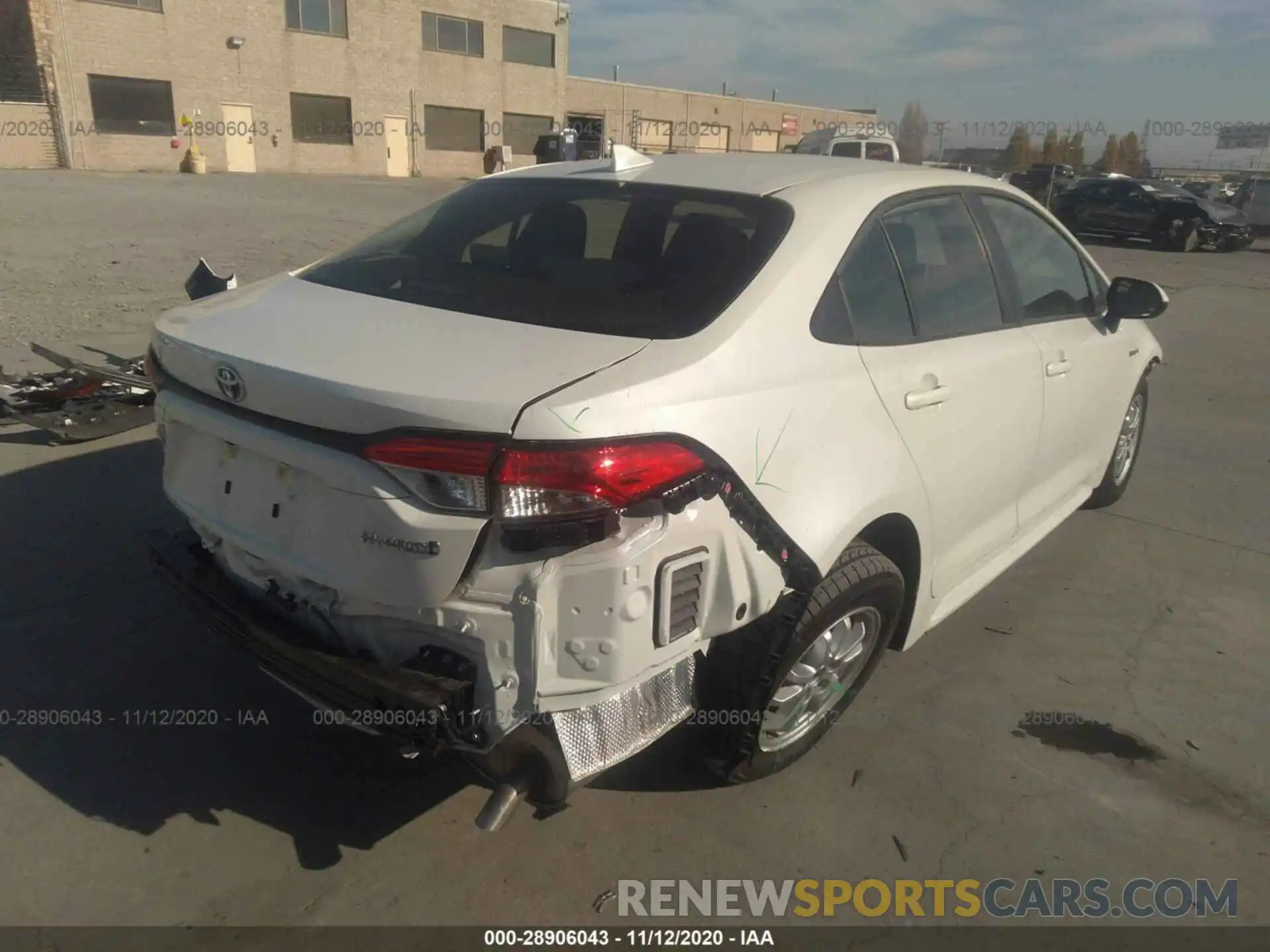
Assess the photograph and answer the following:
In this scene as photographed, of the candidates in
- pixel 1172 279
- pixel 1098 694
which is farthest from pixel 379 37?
pixel 1098 694

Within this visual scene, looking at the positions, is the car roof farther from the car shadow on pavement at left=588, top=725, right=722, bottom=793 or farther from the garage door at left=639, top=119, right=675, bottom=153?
the garage door at left=639, top=119, right=675, bottom=153

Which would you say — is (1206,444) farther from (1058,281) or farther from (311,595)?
(311,595)

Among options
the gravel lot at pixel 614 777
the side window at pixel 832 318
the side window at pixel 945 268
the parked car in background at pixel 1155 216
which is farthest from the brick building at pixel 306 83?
the side window at pixel 832 318

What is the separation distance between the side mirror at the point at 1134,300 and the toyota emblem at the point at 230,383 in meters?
3.49

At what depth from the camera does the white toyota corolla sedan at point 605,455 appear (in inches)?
79.3

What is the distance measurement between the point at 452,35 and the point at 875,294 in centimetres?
3843

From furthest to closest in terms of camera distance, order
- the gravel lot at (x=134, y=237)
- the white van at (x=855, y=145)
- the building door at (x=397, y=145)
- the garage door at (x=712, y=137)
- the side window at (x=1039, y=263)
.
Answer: the garage door at (x=712, y=137) → the building door at (x=397, y=145) → the white van at (x=855, y=145) → the gravel lot at (x=134, y=237) → the side window at (x=1039, y=263)

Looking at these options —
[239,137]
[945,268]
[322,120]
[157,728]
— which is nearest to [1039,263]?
[945,268]

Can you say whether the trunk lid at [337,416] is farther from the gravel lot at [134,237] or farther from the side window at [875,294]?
the gravel lot at [134,237]

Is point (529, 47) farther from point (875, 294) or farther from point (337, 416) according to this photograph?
point (337, 416)

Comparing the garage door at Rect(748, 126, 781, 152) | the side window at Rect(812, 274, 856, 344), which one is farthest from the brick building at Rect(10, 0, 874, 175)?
the side window at Rect(812, 274, 856, 344)

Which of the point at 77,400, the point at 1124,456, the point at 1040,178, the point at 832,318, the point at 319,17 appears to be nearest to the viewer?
the point at 832,318

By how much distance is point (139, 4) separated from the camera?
2828 cm

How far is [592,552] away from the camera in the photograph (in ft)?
6.54
